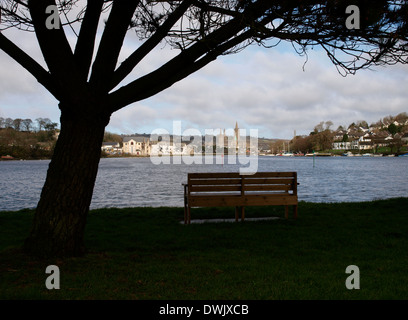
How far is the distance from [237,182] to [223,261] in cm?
372

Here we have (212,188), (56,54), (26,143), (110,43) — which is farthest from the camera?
(26,143)

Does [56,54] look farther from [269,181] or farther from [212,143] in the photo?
[212,143]

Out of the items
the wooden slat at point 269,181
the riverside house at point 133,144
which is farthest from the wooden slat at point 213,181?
the riverside house at point 133,144

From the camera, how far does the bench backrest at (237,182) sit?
848cm

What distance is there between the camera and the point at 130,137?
199 metres

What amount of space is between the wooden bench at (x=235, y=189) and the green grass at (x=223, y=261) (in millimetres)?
498

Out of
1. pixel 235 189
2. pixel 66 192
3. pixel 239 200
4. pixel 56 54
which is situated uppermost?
pixel 56 54

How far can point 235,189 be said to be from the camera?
867 centimetres

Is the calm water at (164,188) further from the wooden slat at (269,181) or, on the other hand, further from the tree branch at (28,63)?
the tree branch at (28,63)

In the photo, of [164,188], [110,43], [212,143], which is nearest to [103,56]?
[110,43]

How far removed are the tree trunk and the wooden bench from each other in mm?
3410

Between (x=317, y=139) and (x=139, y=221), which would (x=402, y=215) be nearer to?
(x=139, y=221)

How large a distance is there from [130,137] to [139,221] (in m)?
194
